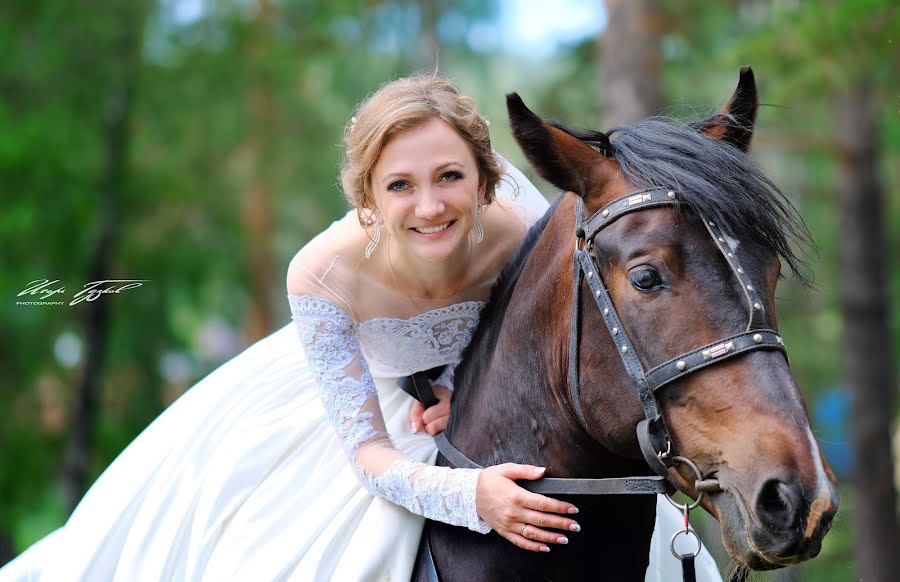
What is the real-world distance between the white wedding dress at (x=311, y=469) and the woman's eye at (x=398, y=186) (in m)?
0.30

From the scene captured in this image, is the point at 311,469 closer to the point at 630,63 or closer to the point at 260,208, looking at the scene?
the point at 630,63

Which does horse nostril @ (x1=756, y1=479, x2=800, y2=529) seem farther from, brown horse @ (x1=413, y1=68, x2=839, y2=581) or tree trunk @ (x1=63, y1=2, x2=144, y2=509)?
tree trunk @ (x1=63, y1=2, x2=144, y2=509)

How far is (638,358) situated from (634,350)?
2 centimetres

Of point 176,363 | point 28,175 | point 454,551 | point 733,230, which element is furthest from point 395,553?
point 176,363

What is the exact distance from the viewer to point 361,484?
3037 mm

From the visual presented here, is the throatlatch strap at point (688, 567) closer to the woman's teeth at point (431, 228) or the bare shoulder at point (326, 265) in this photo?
the woman's teeth at point (431, 228)

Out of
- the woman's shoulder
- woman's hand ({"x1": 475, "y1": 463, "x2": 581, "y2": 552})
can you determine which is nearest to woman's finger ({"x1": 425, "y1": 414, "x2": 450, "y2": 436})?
the woman's shoulder

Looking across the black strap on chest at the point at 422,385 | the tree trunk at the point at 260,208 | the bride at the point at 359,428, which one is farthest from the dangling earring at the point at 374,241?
the tree trunk at the point at 260,208

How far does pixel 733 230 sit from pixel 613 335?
0.39 meters

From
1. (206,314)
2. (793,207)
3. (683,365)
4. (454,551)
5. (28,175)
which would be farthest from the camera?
(206,314)

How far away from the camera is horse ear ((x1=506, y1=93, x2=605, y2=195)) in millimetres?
2523

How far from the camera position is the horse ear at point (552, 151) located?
2.52 m

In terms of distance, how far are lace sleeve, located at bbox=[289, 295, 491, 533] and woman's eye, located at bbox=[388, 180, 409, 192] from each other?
440mm

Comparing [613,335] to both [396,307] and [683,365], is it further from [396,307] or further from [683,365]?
[396,307]
